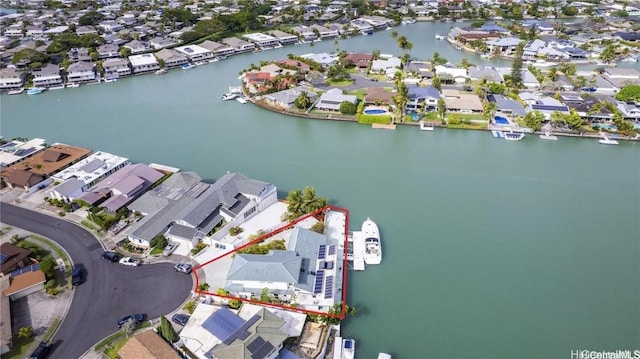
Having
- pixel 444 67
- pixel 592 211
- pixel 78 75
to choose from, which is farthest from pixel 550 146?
Answer: pixel 78 75

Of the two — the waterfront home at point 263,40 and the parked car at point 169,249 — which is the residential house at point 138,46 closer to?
the waterfront home at point 263,40

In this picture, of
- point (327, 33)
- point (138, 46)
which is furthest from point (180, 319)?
point (327, 33)

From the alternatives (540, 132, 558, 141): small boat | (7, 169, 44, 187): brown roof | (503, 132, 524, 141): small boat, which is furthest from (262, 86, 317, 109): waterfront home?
(540, 132, 558, 141): small boat

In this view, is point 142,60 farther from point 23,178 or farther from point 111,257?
point 111,257

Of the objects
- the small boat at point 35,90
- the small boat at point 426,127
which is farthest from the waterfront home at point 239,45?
the small boat at point 426,127

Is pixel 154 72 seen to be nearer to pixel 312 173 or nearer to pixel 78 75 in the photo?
pixel 78 75

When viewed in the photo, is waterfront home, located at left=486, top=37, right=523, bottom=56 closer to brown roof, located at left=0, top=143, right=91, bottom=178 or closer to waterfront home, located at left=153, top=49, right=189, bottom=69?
waterfront home, located at left=153, top=49, right=189, bottom=69

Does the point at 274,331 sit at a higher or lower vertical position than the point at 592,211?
higher
